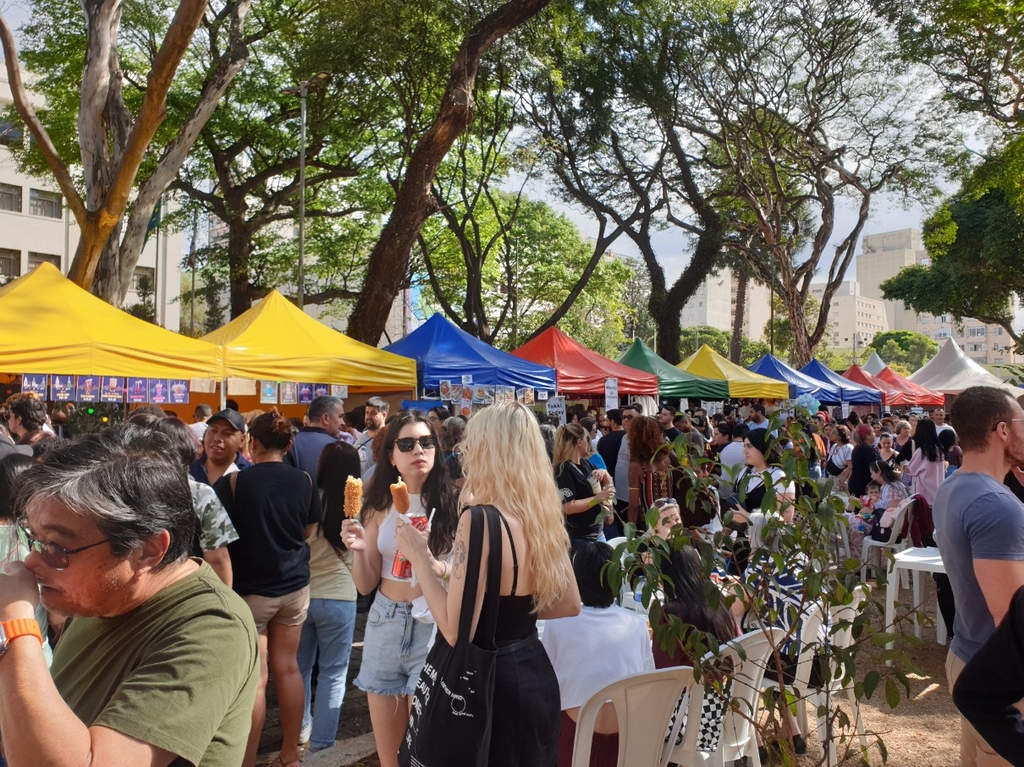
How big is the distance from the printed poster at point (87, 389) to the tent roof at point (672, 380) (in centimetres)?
1141

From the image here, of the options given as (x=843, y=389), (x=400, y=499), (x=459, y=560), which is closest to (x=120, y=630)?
(x=459, y=560)

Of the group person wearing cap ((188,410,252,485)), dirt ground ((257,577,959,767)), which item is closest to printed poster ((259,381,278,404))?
dirt ground ((257,577,959,767))

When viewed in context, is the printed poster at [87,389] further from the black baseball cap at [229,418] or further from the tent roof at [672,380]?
the tent roof at [672,380]

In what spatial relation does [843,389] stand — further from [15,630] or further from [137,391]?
[15,630]

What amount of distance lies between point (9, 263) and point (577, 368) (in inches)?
1227

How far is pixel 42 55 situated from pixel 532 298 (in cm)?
1707

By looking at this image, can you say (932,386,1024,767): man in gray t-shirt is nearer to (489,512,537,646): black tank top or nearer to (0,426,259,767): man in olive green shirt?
(489,512,537,646): black tank top

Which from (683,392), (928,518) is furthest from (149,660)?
(683,392)

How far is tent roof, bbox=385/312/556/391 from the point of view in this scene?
1148cm

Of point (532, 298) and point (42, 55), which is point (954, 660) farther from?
point (532, 298)

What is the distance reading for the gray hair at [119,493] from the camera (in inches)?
58.3

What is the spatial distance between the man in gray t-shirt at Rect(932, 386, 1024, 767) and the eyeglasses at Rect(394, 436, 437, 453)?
6.61ft

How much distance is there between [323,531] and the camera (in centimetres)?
436

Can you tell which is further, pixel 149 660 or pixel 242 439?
pixel 242 439
